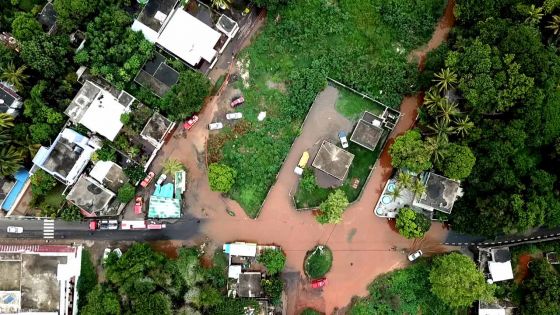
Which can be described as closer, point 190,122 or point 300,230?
point 190,122

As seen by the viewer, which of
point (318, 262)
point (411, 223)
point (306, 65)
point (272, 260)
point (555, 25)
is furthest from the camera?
point (306, 65)

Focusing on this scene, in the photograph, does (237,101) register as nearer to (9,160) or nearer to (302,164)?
(302,164)

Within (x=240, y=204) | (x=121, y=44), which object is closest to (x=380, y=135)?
(x=240, y=204)

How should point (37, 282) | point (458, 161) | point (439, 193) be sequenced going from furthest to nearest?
1. point (439, 193)
2. point (37, 282)
3. point (458, 161)

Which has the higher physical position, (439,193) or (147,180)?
(439,193)

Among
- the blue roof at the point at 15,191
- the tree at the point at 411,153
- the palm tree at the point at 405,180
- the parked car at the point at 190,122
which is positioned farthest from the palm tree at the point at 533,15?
the blue roof at the point at 15,191

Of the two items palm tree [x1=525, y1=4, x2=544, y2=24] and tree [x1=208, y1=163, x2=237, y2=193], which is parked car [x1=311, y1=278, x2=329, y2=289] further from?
palm tree [x1=525, y1=4, x2=544, y2=24]

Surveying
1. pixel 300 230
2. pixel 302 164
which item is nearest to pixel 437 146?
pixel 302 164

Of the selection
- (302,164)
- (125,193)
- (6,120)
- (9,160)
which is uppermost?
(302,164)

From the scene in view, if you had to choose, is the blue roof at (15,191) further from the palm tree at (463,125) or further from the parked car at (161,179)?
the palm tree at (463,125)
